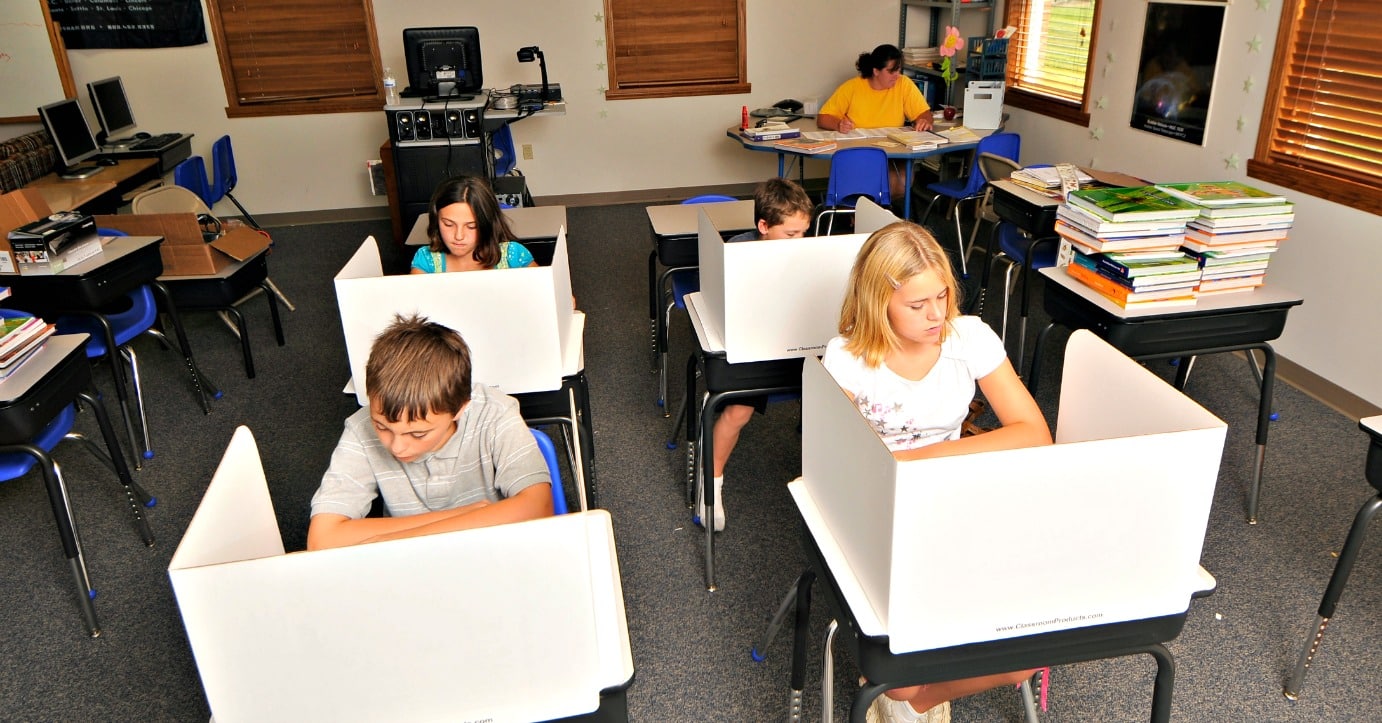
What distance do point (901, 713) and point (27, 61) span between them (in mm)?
6459

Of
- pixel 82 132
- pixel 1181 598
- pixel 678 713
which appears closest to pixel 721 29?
pixel 82 132

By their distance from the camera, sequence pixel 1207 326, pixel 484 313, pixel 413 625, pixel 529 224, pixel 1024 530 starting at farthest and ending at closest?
pixel 529 224, pixel 1207 326, pixel 484 313, pixel 1024 530, pixel 413 625

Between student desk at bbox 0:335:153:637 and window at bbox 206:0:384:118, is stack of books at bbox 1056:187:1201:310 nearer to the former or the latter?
student desk at bbox 0:335:153:637

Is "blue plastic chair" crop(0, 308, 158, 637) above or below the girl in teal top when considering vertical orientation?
below

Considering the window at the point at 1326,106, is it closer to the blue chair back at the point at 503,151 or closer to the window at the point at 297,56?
the blue chair back at the point at 503,151

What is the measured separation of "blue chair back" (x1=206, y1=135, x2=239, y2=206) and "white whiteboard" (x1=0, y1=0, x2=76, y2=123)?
4.30 ft

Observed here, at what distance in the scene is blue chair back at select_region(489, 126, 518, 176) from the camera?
224 inches

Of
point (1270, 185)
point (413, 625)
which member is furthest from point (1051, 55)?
point (413, 625)

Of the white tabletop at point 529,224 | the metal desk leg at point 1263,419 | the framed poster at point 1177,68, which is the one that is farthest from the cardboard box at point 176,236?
the framed poster at point 1177,68

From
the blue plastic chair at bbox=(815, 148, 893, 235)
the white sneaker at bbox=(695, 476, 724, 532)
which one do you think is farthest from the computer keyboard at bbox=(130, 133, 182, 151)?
the white sneaker at bbox=(695, 476, 724, 532)

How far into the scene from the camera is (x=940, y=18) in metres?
6.39

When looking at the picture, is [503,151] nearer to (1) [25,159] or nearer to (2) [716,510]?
(1) [25,159]

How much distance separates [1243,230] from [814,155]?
8.51 feet

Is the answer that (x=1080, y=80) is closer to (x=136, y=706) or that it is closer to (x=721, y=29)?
(x=721, y=29)
